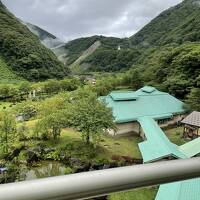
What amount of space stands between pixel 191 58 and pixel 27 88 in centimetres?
1868

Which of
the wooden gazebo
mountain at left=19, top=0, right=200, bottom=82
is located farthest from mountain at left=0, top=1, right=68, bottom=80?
the wooden gazebo

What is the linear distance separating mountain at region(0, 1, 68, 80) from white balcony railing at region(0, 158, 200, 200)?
A: 186ft

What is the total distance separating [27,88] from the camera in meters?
36.9

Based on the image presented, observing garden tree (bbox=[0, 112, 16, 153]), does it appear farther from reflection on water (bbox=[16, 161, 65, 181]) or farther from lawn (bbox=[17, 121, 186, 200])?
reflection on water (bbox=[16, 161, 65, 181])

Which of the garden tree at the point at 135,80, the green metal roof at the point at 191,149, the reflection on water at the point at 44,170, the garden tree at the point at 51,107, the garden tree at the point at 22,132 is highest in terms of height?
the garden tree at the point at 135,80

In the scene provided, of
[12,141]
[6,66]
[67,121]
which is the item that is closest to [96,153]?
[67,121]

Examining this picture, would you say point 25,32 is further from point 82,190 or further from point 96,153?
point 82,190

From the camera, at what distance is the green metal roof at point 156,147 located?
543 inches

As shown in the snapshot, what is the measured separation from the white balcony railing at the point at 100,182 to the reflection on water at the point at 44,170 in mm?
14667

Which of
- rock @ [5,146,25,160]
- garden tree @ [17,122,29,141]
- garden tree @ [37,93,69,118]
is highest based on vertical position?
garden tree @ [37,93,69,118]

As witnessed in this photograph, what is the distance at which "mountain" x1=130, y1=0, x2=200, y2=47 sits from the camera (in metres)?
59.5

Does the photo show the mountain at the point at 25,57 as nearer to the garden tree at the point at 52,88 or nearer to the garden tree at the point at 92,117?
the garden tree at the point at 52,88

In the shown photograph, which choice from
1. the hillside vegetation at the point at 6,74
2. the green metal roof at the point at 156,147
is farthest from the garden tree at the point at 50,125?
the hillside vegetation at the point at 6,74

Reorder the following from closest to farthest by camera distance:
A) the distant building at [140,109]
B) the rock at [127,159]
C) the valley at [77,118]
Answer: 1. the valley at [77,118]
2. the rock at [127,159]
3. the distant building at [140,109]
